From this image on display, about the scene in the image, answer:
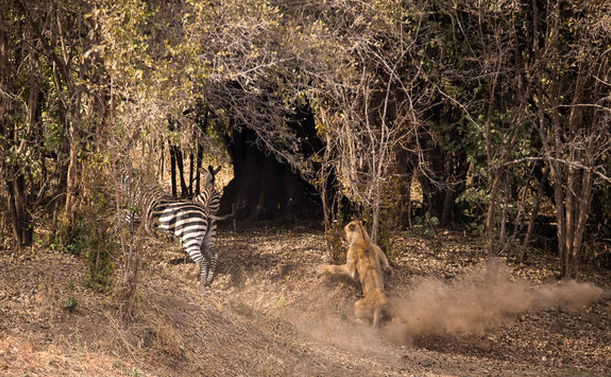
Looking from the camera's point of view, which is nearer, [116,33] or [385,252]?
[116,33]

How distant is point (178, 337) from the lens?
316 inches

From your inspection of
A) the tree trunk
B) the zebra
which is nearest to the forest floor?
the zebra

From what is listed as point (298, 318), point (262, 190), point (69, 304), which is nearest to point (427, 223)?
point (298, 318)

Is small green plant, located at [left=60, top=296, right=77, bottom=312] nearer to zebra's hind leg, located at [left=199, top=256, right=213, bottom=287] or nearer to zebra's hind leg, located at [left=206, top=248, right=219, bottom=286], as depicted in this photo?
zebra's hind leg, located at [left=199, top=256, right=213, bottom=287]

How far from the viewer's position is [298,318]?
Result: 10.7 metres

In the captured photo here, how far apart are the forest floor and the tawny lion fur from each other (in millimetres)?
267

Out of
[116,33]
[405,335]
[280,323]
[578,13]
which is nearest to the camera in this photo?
[116,33]

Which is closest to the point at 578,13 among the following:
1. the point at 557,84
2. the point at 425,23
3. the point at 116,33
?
the point at 557,84

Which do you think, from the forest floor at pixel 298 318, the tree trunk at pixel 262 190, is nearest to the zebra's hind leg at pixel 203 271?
the forest floor at pixel 298 318

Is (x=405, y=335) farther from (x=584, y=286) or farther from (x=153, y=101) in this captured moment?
(x=153, y=101)

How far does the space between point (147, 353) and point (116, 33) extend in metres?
3.42

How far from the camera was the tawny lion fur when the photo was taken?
418 inches

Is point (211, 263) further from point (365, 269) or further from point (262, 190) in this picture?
point (262, 190)

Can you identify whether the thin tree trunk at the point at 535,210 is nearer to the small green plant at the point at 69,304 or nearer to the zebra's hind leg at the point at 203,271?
the zebra's hind leg at the point at 203,271
